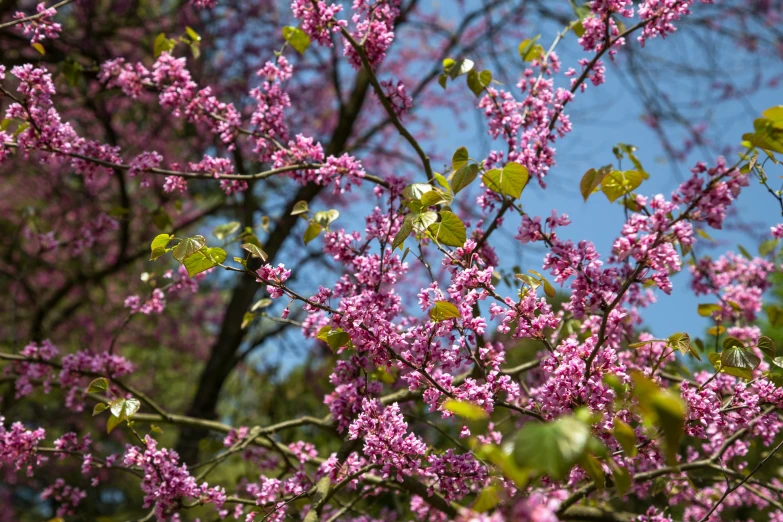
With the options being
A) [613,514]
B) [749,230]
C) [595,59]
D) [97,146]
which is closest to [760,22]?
[749,230]

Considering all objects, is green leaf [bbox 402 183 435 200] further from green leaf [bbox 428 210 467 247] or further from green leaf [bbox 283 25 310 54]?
green leaf [bbox 283 25 310 54]

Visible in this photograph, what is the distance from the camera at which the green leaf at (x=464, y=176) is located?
2.24m

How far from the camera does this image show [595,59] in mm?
2666

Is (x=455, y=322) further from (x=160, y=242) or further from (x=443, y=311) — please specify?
(x=160, y=242)

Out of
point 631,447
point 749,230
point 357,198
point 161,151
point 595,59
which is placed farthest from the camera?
point 357,198

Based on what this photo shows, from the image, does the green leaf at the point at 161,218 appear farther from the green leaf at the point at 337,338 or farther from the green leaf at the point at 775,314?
the green leaf at the point at 775,314

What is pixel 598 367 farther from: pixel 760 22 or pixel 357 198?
pixel 357 198

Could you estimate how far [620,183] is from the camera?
6.61 ft

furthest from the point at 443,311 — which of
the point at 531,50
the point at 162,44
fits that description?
the point at 162,44

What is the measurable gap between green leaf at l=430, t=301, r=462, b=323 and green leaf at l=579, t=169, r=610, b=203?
0.57 metres

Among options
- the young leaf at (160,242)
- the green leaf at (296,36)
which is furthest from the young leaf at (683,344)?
the green leaf at (296,36)

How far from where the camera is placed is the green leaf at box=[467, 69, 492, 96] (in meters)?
2.74

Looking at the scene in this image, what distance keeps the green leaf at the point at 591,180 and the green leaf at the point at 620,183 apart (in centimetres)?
2

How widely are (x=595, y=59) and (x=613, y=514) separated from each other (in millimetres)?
2350
